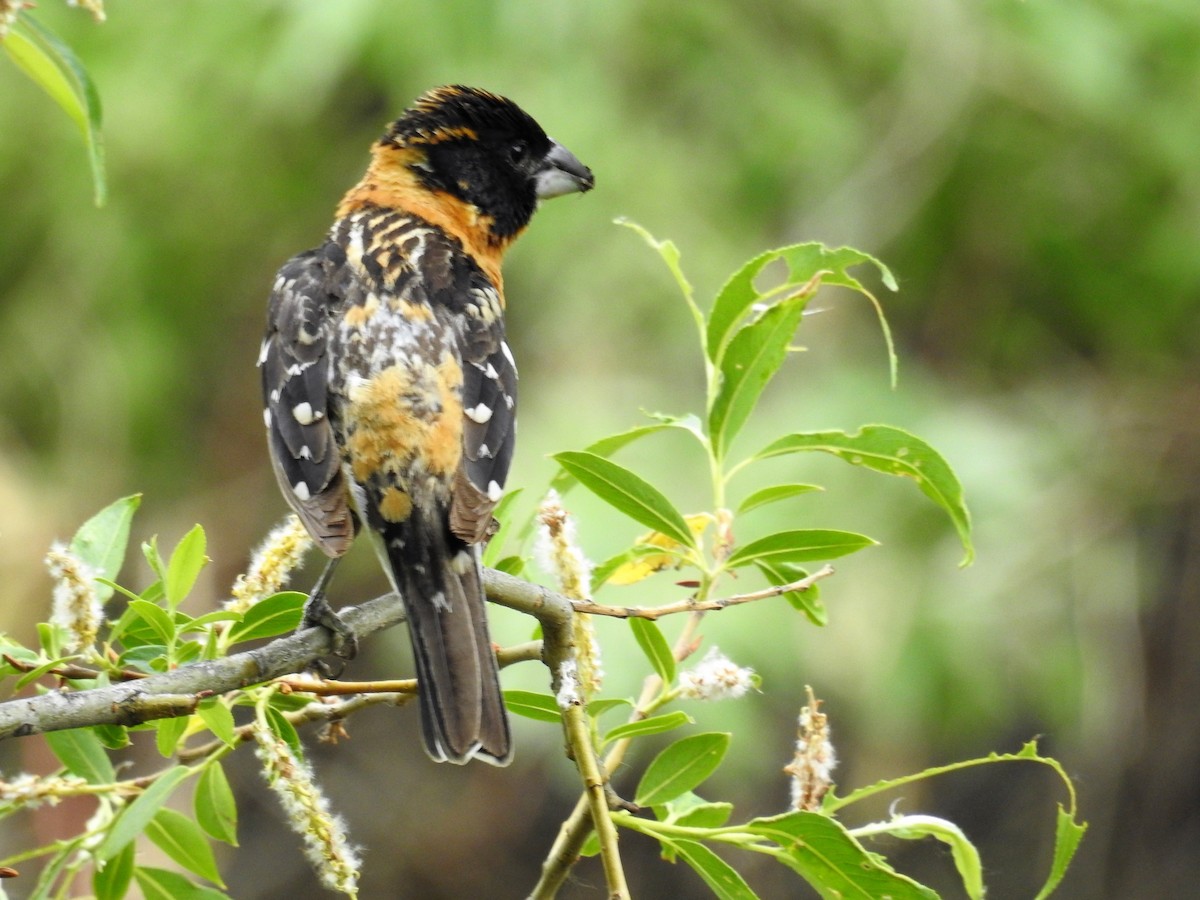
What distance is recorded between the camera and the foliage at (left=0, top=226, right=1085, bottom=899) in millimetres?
1556

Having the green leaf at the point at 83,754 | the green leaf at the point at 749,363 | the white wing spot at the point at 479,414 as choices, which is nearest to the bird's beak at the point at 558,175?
the white wing spot at the point at 479,414

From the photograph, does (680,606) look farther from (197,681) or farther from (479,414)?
(479,414)

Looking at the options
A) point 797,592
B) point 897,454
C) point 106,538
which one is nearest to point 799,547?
point 797,592

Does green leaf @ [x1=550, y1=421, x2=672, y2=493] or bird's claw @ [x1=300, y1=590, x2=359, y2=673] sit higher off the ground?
green leaf @ [x1=550, y1=421, x2=672, y2=493]

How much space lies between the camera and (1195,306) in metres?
6.19

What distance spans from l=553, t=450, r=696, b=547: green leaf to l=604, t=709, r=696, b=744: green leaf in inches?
10.8

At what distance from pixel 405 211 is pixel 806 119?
2.85 metres

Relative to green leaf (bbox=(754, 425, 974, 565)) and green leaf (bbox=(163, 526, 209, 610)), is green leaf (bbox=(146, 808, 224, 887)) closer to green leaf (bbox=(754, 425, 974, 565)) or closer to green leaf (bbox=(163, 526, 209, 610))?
green leaf (bbox=(163, 526, 209, 610))

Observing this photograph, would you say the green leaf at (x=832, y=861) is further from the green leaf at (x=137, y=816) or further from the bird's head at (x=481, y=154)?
the bird's head at (x=481, y=154)

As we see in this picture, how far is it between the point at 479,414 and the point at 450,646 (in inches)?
20.7

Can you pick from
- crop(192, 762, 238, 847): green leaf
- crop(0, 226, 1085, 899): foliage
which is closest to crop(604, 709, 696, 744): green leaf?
crop(0, 226, 1085, 899): foliage

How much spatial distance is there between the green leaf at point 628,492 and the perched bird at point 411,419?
36 centimetres

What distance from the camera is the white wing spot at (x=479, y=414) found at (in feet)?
8.20

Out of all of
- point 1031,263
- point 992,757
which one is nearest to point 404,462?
point 992,757
